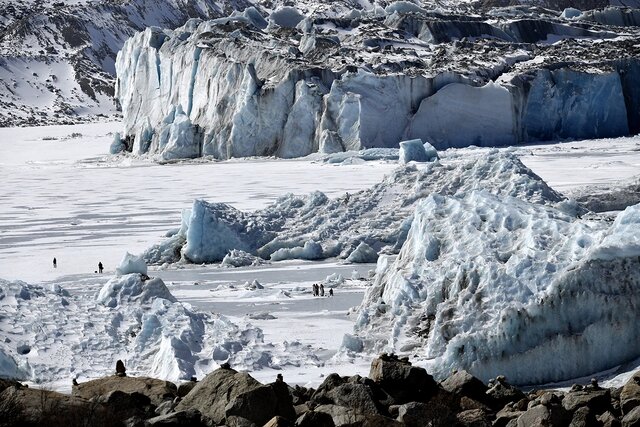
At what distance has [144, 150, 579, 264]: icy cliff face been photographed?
1808cm

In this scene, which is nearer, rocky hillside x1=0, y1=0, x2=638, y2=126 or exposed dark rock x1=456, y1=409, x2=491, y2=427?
exposed dark rock x1=456, y1=409, x2=491, y2=427

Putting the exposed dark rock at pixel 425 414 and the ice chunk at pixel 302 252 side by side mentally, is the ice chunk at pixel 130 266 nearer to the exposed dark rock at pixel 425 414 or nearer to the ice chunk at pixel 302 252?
the ice chunk at pixel 302 252

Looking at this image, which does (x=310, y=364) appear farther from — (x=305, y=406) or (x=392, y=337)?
(x=305, y=406)

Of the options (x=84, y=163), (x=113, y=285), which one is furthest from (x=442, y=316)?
(x=84, y=163)

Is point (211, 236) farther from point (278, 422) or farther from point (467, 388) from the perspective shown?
point (278, 422)

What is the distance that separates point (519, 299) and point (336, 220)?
9.19 meters

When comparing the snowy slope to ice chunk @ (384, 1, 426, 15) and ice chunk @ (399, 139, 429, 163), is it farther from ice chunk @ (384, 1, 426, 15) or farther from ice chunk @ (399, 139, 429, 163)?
ice chunk @ (399, 139, 429, 163)

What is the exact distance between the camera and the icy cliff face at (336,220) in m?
18.1

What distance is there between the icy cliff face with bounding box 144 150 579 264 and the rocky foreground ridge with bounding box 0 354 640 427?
9320mm

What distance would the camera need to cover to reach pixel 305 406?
7.64 m

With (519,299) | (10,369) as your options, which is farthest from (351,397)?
(10,369)

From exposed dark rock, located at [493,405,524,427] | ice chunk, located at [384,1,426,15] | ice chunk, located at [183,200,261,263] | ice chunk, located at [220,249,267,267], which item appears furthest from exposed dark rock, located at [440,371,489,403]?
ice chunk, located at [384,1,426,15]

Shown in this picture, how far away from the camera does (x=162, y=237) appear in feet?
69.2

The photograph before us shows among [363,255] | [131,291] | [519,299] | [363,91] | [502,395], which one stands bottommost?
[363,255]
